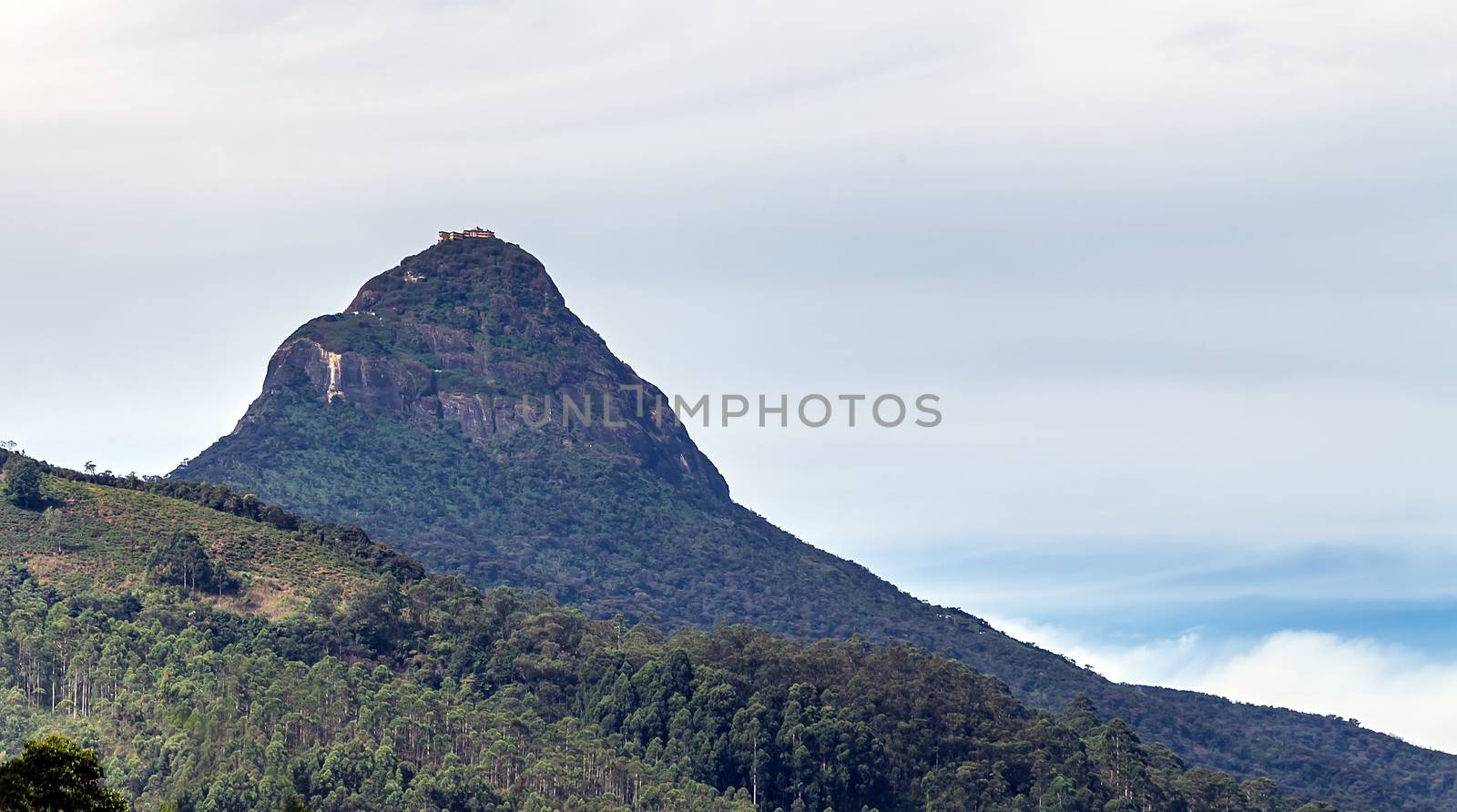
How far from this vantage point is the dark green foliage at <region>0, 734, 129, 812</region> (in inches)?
2714

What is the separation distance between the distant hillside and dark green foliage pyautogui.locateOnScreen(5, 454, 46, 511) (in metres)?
0.40

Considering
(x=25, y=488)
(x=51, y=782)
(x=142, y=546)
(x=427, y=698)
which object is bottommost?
(x=51, y=782)

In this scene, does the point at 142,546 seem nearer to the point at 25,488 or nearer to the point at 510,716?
the point at 25,488

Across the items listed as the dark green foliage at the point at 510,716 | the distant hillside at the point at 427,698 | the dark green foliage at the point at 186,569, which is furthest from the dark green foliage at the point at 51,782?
the dark green foliage at the point at 186,569

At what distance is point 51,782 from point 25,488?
10514cm

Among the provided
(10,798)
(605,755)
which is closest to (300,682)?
(605,755)

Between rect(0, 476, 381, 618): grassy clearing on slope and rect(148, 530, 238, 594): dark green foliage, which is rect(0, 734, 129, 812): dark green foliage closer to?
rect(0, 476, 381, 618): grassy clearing on slope

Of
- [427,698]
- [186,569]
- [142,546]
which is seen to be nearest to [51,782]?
[427,698]

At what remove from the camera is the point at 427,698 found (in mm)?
147625

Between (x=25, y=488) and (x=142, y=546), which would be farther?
(x=25, y=488)

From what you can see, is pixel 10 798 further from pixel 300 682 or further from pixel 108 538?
pixel 108 538

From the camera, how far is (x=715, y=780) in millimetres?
150375

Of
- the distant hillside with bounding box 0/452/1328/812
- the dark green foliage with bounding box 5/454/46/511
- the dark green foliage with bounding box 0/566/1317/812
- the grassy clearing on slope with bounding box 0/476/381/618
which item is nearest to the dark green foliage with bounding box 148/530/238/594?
the distant hillside with bounding box 0/452/1328/812

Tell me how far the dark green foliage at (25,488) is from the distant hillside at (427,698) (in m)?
0.40
